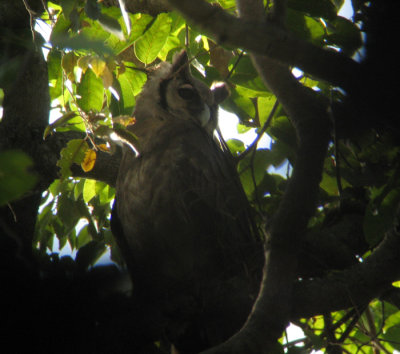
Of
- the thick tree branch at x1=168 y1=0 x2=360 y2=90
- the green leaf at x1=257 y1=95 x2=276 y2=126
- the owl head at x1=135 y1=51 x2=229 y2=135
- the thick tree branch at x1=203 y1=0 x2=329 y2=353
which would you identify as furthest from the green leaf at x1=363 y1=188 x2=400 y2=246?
the owl head at x1=135 y1=51 x2=229 y2=135

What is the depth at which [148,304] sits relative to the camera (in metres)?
2.00

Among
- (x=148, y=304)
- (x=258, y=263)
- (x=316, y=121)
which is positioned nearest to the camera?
(x=316, y=121)

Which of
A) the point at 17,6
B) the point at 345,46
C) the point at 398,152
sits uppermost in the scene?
the point at 345,46

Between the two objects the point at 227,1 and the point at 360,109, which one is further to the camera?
the point at 227,1

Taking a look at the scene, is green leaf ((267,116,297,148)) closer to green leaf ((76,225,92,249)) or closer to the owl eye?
the owl eye

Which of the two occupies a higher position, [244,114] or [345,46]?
[345,46]

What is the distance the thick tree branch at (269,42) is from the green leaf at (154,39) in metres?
1.21

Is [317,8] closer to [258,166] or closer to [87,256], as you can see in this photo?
[258,166]

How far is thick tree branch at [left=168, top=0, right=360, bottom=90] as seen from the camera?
1.21 metres

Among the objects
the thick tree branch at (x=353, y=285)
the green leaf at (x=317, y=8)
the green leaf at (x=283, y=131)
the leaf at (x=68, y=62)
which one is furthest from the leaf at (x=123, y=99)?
the thick tree branch at (x=353, y=285)

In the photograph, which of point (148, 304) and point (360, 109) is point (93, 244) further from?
point (360, 109)

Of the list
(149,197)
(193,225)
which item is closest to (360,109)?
(193,225)

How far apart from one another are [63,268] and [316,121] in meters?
1.08

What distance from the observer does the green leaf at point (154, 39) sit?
2398mm
